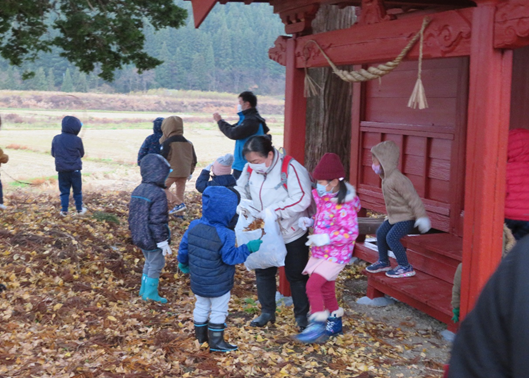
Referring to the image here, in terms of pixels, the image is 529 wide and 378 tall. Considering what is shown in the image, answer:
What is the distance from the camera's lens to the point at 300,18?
583 centimetres

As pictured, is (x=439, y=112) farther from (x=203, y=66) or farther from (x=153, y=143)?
(x=203, y=66)

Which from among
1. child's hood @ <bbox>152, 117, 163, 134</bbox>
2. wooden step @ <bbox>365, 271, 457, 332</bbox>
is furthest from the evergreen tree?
wooden step @ <bbox>365, 271, 457, 332</bbox>

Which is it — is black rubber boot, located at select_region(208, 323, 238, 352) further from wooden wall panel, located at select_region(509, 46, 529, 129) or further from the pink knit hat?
wooden wall panel, located at select_region(509, 46, 529, 129)

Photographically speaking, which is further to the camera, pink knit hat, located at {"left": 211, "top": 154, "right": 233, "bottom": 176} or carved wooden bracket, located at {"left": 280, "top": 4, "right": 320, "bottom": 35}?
pink knit hat, located at {"left": 211, "top": 154, "right": 233, "bottom": 176}

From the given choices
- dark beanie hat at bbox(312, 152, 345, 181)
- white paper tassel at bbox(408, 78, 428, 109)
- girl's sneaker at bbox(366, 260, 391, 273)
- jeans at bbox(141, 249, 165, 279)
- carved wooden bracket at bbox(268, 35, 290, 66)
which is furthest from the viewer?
girl's sneaker at bbox(366, 260, 391, 273)

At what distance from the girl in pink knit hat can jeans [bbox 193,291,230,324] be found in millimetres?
744

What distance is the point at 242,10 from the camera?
55.0 metres

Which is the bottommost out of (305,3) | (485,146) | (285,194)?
(285,194)

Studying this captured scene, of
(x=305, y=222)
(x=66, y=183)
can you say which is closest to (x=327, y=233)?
(x=305, y=222)

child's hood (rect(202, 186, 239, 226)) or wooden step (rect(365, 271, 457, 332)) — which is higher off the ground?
child's hood (rect(202, 186, 239, 226))

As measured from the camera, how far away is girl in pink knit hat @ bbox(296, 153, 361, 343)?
15.7ft

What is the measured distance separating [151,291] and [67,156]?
4.27 meters

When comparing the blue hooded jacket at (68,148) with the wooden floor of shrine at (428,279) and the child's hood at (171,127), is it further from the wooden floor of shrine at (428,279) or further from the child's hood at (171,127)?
the wooden floor of shrine at (428,279)

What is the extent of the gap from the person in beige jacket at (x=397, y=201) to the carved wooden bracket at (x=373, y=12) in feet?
4.39
